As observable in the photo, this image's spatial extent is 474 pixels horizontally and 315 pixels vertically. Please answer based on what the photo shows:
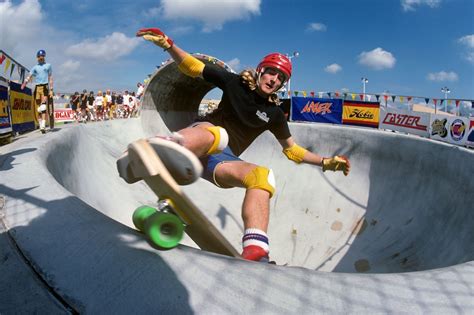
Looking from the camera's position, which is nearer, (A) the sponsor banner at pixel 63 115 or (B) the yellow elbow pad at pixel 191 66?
(B) the yellow elbow pad at pixel 191 66

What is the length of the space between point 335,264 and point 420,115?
930 cm

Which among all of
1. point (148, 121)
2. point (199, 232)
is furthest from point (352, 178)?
point (148, 121)

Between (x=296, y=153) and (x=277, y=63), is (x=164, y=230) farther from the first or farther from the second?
(x=296, y=153)

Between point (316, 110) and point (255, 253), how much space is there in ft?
47.3

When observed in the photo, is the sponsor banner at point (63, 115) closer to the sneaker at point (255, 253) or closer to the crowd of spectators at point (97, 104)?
the crowd of spectators at point (97, 104)

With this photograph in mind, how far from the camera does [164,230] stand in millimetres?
1473

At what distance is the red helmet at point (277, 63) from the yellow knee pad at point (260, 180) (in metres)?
1.07

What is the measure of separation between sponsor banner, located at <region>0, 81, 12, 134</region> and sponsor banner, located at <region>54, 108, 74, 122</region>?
15.0m

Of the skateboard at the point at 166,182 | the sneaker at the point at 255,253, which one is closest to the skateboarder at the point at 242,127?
the sneaker at the point at 255,253

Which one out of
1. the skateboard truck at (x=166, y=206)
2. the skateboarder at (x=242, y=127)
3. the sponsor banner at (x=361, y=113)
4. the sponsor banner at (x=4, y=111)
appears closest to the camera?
Answer: the skateboard truck at (x=166, y=206)

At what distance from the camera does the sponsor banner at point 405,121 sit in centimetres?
1179

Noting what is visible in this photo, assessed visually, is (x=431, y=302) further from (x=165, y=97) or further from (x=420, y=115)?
(x=420, y=115)

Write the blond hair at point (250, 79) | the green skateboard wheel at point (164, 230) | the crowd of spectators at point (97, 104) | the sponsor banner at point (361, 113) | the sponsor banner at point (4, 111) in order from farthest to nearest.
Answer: the crowd of spectators at point (97, 104) < the sponsor banner at point (361, 113) < the sponsor banner at point (4, 111) < the blond hair at point (250, 79) < the green skateboard wheel at point (164, 230)

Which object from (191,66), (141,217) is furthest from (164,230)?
(191,66)
